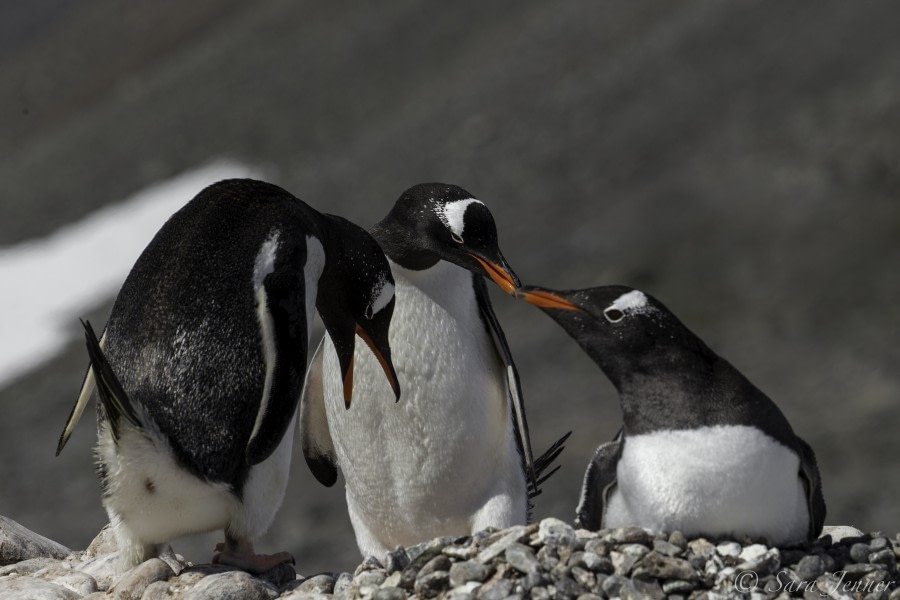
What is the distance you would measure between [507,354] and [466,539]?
1143 millimetres

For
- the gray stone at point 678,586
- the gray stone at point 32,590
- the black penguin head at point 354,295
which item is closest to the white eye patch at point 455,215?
the black penguin head at point 354,295

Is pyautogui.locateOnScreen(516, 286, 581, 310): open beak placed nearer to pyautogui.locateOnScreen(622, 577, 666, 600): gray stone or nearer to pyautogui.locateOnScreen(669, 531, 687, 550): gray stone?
pyautogui.locateOnScreen(669, 531, 687, 550): gray stone

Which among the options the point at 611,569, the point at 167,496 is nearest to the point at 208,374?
the point at 167,496

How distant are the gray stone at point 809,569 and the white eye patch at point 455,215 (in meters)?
1.52

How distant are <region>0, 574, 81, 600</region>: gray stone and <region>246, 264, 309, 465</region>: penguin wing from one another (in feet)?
2.43

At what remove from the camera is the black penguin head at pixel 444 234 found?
4469 mm

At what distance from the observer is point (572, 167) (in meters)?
27.6

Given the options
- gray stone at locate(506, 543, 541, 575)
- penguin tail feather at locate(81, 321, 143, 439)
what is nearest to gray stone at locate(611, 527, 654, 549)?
gray stone at locate(506, 543, 541, 575)

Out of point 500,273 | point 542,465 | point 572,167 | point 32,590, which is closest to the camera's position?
point 32,590

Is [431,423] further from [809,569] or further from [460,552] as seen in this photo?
[809,569]

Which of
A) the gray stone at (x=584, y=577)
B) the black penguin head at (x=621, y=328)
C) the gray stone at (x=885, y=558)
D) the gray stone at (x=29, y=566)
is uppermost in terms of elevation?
the black penguin head at (x=621, y=328)

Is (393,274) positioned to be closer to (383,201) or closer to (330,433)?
(330,433)

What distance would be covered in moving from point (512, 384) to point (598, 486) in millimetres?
927

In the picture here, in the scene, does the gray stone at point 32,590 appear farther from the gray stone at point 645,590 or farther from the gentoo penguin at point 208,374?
the gray stone at point 645,590
